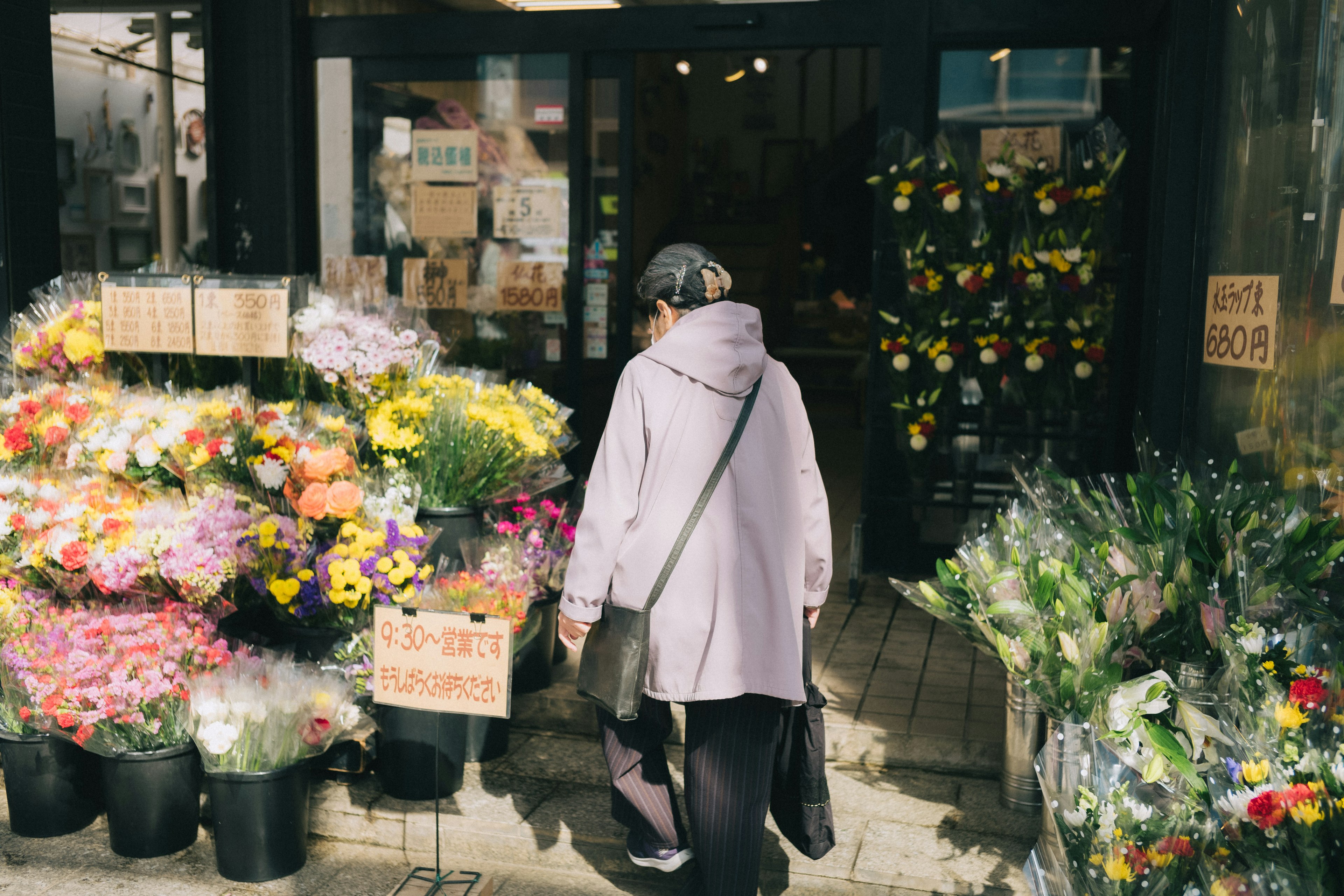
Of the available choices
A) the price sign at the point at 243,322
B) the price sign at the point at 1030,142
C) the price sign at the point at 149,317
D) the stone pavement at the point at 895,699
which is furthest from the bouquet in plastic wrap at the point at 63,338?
the price sign at the point at 1030,142

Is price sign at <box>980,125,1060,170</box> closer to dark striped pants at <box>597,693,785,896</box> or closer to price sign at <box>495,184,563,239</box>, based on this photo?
price sign at <box>495,184,563,239</box>

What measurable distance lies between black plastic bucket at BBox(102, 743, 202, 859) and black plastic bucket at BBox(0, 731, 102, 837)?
7.5 inches

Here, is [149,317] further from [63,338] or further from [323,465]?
[323,465]

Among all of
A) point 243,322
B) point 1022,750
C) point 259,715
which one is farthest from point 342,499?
point 1022,750

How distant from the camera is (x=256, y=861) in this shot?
332 centimetres

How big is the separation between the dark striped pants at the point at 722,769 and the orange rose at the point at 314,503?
1281 millimetres

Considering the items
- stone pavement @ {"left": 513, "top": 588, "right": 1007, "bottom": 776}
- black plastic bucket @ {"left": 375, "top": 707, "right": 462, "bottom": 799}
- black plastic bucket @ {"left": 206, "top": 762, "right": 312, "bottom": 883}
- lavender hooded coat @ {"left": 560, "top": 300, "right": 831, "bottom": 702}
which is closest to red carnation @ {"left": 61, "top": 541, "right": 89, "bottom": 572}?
black plastic bucket @ {"left": 206, "top": 762, "right": 312, "bottom": 883}

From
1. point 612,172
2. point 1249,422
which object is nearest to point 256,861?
point 1249,422

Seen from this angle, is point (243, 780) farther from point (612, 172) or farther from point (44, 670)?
point (612, 172)

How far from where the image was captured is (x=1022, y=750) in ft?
11.6

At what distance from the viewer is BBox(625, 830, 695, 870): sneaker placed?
305cm

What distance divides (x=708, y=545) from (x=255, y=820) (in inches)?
66.7

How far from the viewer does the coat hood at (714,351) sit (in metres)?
2.73

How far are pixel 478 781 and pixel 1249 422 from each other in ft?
8.95
